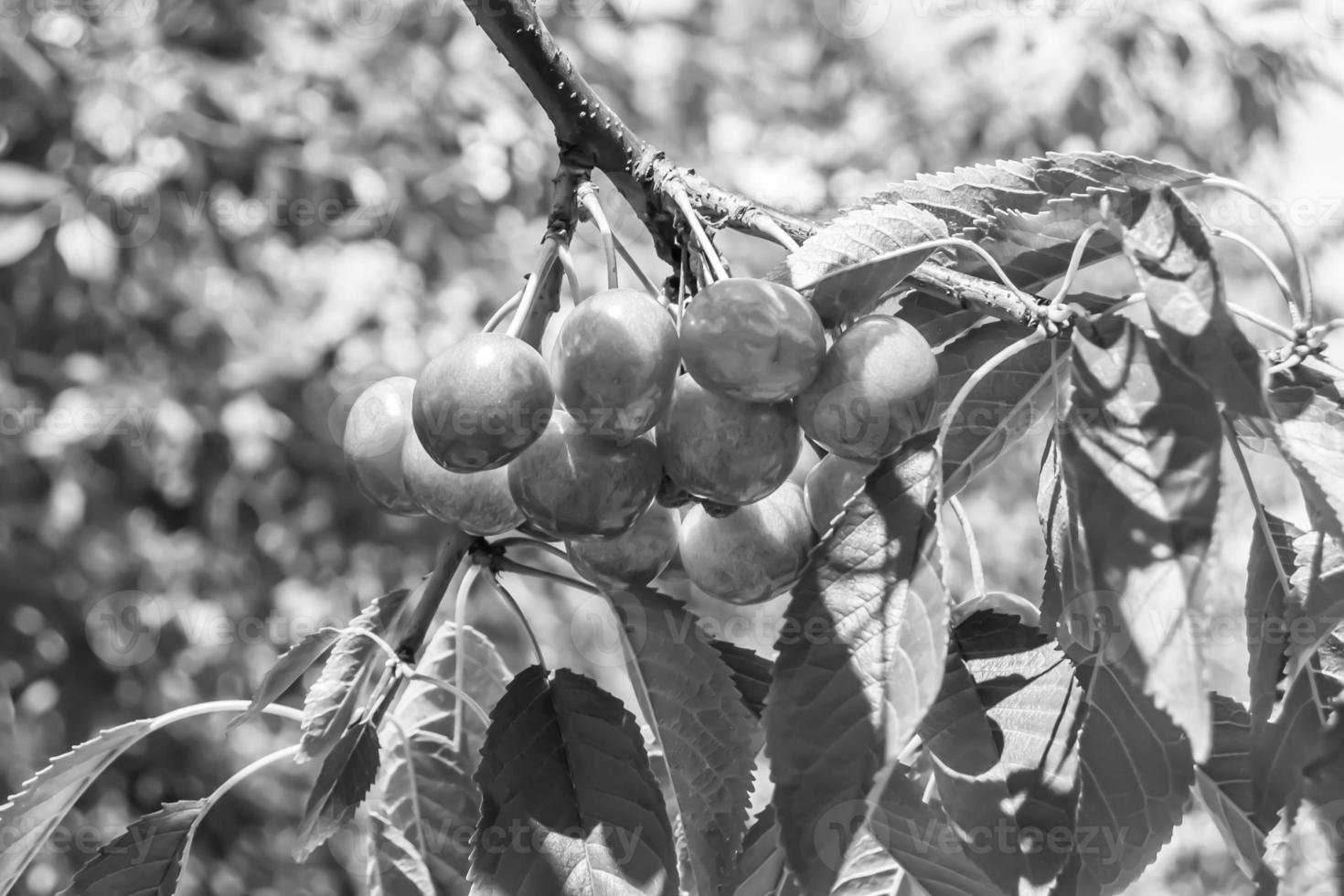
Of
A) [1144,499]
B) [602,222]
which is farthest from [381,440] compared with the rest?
[1144,499]

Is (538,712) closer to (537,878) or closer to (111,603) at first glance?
(537,878)

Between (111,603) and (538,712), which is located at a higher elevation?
(111,603)

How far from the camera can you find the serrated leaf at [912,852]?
0.59 metres

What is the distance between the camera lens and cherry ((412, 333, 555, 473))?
2.00 ft

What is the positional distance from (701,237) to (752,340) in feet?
0.31

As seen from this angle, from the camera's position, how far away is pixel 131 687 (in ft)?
7.40

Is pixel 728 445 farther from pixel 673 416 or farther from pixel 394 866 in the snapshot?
pixel 394 866

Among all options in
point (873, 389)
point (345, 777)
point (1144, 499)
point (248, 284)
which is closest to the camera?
point (1144, 499)

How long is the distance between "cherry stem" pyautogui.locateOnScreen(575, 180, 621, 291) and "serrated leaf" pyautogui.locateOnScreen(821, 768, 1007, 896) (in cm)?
31

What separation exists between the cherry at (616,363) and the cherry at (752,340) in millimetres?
18

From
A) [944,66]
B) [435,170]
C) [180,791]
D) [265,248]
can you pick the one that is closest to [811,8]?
[944,66]

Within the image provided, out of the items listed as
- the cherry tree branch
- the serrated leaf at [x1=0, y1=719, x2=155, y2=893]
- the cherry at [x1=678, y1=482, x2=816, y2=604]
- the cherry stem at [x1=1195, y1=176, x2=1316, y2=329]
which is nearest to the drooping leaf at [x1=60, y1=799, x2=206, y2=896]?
the serrated leaf at [x1=0, y1=719, x2=155, y2=893]

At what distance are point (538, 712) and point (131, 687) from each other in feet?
6.06

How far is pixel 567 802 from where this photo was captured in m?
0.67
